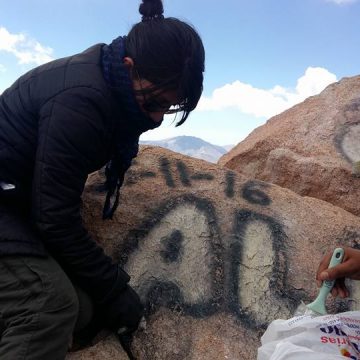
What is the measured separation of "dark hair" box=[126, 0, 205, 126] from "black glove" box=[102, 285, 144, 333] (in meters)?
1.12

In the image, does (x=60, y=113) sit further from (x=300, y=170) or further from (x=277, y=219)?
(x=300, y=170)

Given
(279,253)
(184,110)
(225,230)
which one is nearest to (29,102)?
(184,110)

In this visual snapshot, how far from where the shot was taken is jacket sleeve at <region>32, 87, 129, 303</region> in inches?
90.6

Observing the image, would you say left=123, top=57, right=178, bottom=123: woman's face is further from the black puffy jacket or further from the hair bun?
the hair bun

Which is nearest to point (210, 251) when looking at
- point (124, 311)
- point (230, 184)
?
point (230, 184)

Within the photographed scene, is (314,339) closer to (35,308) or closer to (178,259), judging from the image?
(35,308)

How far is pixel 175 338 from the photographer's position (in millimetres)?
2975

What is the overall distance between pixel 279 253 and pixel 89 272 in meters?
1.57

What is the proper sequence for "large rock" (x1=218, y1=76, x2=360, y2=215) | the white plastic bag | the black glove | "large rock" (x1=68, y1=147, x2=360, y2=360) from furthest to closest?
1. "large rock" (x1=218, y1=76, x2=360, y2=215)
2. "large rock" (x1=68, y1=147, x2=360, y2=360)
3. the black glove
4. the white plastic bag

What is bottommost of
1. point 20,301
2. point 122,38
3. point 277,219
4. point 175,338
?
point 175,338

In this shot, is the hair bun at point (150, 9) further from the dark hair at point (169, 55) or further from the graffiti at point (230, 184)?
the graffiti at point (230, 184)

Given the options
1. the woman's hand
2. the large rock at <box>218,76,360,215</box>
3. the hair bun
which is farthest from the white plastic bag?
the large rock at <box>218,76,360,215</box>

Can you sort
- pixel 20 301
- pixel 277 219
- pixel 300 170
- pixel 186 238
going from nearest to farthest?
pixel 20 301 < pixel 186 238 < pixel 277 219 < pixel 300 170

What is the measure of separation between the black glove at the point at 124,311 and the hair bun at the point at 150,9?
4.82 feet
